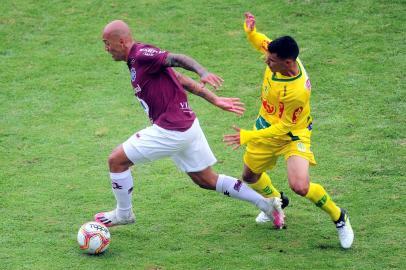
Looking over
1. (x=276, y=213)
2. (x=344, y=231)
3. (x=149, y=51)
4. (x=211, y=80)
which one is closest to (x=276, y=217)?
(x=276, y=213)

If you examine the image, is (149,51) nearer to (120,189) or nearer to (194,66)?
(194,66)

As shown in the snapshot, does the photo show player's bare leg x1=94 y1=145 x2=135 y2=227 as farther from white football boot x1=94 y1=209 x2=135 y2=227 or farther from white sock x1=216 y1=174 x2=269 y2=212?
white sock x1=216 y1=174 x2=269 y2=212

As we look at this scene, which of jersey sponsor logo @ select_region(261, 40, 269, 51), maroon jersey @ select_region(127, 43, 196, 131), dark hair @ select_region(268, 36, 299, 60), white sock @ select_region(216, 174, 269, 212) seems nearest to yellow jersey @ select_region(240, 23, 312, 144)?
dark hair @ select_region(268, 36, 299, 60)

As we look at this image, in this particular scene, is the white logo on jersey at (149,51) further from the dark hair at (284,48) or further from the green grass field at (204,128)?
the green grass field at (204,128)

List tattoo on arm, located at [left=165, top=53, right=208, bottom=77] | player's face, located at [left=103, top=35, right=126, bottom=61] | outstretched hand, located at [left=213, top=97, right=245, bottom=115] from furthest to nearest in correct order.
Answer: player's face, located at [left=103, top=35, right=126, bottom=61], outstretched hand, located at [left=213, top=97, right=245, bottom=115], tattoo on arm, located at [left=165, top=53, right=208, bottom=77]

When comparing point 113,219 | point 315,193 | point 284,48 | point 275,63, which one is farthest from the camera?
point 113,219

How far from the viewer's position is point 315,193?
809 centimetres

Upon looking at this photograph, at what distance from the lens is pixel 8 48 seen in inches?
555

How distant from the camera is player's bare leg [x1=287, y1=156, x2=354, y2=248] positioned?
26.3 feet

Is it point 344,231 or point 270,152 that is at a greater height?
point 270,152

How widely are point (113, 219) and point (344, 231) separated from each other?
7.69 ft

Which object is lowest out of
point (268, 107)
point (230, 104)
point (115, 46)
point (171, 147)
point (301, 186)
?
point (301, 186)

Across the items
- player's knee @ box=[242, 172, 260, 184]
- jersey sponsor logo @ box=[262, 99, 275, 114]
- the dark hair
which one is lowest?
player's knee @ box=[242, 172, 260, 184]

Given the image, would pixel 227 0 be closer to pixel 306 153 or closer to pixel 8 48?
pixel 8 48
